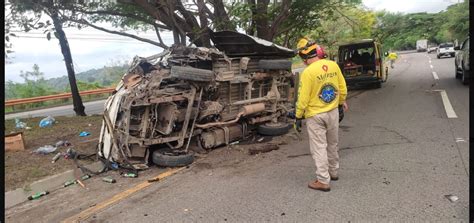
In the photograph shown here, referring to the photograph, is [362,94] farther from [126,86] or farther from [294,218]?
[294,218]

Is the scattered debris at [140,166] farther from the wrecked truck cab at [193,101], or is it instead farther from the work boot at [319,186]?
the work boot at [319,186]

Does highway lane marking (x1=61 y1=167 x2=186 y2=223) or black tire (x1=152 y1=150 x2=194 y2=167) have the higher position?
black tire (x1=152 y1=150 x2=194 y2=167)

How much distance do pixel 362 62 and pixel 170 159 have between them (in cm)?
1311

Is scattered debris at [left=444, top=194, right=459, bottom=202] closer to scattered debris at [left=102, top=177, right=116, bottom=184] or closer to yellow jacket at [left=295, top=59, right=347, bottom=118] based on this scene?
yellow jacket at [left=295, top=59, right=347, bottom=118]

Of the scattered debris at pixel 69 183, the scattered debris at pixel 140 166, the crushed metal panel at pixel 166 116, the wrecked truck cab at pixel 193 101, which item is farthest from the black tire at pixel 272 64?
the scattered debris at pixel 69 183

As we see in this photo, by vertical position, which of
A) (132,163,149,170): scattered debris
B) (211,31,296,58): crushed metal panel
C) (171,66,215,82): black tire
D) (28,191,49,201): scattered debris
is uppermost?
(211,31,296,58): crushed metal panel

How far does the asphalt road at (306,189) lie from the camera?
4.24 metres

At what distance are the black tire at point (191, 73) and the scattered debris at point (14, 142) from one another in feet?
11.6

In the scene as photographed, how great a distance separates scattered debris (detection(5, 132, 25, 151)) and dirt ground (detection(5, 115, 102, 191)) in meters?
0.13

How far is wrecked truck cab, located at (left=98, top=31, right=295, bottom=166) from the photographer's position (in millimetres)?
6617

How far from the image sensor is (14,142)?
803 centimetres

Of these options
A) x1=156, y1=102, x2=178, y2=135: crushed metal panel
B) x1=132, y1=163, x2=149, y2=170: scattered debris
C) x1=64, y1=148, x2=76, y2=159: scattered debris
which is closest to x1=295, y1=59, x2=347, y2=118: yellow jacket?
x1=156, y1=102, x2=178, y2=135: crushed metal panel

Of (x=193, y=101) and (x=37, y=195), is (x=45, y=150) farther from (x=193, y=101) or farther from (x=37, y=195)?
(x=193, y=101)

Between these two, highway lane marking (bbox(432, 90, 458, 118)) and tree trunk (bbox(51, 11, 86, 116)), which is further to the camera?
tree trunk (bbox(51, 11, 86, 116))
